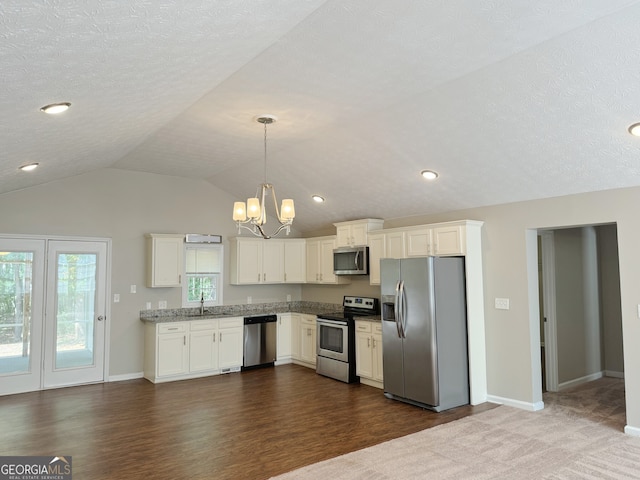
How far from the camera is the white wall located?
243 inches

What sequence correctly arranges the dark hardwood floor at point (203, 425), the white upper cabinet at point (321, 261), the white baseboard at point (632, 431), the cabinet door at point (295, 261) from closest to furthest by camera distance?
the dark hardwood floor at point (203, 425)
the white baseboard at point (632, 431)
the white upper cabinet at point (321, 261)
the cabinet door at point (295, 261)

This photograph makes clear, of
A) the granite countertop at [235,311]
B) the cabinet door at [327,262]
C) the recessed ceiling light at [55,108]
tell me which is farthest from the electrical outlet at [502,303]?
the recessed ceiling light at [55,108]

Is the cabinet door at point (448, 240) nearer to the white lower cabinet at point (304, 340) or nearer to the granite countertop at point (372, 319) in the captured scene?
the granite countertop at point (372, 319)

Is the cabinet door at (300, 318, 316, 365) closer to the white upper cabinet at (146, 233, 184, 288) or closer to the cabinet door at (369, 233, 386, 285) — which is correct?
the cabinet door at (369, 233, 386, 285)

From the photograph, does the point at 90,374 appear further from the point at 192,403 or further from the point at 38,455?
the point at 38,455

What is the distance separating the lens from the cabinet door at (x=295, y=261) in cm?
807

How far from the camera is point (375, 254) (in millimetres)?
6539

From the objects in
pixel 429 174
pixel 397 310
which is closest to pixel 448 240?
pixel 429 174

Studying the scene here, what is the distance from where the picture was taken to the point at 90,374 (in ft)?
21.2

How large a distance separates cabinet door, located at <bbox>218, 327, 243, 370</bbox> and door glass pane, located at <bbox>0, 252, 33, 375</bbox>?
2.44 metres

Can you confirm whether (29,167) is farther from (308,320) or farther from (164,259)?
(308,320)

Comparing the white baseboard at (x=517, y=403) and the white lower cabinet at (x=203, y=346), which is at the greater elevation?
the white lower cabinet at (x=203, y=346)

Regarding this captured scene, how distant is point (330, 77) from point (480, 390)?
3858 millimetres

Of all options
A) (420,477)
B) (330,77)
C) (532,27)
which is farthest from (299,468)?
(532,27)
